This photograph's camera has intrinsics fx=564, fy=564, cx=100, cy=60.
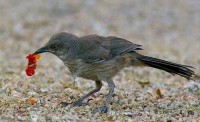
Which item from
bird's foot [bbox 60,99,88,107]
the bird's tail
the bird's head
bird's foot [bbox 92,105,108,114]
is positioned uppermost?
the bird's head

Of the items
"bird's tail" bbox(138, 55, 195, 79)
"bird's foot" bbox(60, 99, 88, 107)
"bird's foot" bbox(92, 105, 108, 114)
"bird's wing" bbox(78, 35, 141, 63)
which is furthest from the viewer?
"bird's tail" bbox(138, 55, 195, 79)

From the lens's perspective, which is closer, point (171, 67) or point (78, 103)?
point (78, 103)

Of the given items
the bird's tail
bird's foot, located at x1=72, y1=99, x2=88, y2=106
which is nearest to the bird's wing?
the bird's tail

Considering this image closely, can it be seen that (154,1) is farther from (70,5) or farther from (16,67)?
(16,67)

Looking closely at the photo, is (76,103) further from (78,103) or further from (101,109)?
(101,109)

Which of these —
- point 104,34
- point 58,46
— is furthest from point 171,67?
point 104,34

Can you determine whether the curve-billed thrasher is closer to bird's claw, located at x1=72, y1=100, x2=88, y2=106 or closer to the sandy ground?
bird's claw, located at x1=72, y1=100, x2=88, y2=106
